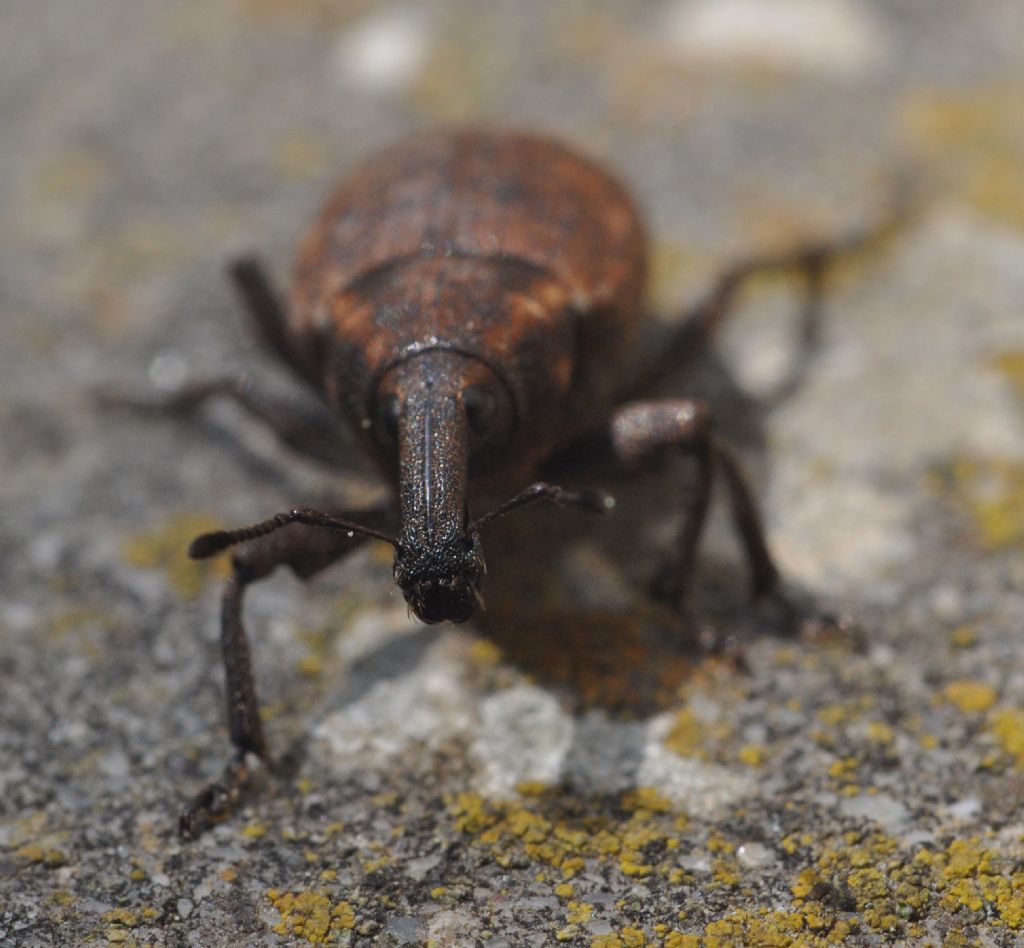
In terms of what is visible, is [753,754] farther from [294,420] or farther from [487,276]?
[294,420]

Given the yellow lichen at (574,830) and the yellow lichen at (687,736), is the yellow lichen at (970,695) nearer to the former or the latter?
the yellow lichen at (687,736)

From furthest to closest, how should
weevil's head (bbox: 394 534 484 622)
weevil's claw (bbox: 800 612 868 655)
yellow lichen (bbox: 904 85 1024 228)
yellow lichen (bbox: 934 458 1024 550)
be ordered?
yellow lichen (bbox: 904 85 1024 228) → yellow lichen (bbox: 934 458 1024 550) → weevil's claw (bbox: 800 612 868 655) → weevil's head (bbox: 394 534 484 622)

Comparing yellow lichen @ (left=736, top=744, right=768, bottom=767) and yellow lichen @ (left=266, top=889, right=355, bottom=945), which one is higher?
yellow lichen @ (left=736, top=744, right=768, bottom=767)

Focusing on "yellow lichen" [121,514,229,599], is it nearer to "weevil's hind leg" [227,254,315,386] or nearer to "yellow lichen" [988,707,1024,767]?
"weevil's hind leg" [227,254,315,386]

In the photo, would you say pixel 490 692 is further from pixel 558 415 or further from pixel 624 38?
pixel 624 38

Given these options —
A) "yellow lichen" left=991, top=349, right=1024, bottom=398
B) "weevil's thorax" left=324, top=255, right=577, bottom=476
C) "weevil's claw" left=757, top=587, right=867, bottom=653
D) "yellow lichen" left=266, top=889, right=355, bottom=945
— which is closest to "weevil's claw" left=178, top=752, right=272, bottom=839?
"yellow lichen" left=266, top=889, right=355, bottom=945

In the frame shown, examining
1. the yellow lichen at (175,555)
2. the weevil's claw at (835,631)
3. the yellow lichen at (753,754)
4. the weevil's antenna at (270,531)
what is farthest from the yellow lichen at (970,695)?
the yellow lichen at (175,555)
